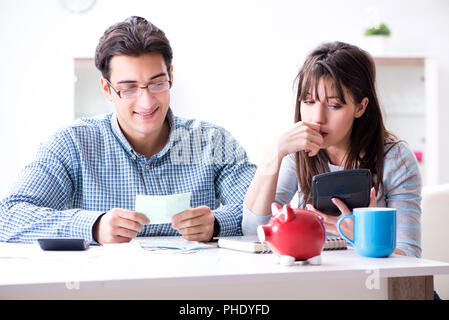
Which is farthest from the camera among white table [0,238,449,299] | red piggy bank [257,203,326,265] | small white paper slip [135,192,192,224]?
small white paper slip [135,192,192,224]

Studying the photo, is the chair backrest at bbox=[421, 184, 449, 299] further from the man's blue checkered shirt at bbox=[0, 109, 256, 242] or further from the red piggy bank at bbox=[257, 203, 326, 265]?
the red piggy bank at bbox=[257, 203, 326, 265]

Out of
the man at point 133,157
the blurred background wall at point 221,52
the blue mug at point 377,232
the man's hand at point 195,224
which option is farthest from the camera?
the blurred background wall at point 221,52

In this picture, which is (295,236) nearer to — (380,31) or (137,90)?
(137,90)

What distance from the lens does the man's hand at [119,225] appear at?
4.65 ft

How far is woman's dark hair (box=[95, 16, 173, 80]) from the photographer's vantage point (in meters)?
1.83

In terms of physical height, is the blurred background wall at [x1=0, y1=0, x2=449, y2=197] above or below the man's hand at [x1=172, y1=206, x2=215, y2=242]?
above

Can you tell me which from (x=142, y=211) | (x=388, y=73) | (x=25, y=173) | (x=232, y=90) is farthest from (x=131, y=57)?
(x=388, y=73)

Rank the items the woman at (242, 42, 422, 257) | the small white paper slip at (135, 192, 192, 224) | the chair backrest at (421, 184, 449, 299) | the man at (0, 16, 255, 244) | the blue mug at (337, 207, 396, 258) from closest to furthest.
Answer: the blue mug at (337, 207, 396, 258), the small white paper slip at (135, 192, 192, 224), the woman at (242, 42, 422, 257), the man at (0, 16, 255, 244), the chair backrest at (421, 184, 449, 299)

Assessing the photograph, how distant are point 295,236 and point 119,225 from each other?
0.51 metres

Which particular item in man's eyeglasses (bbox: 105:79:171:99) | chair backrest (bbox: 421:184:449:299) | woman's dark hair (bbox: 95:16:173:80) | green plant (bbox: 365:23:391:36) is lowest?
chair backrest (bbox: 421:184:449:299)

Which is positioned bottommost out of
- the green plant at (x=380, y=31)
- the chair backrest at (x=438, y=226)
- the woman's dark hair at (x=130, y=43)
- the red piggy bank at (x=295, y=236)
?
the chair backrest at (x=438, y=226)

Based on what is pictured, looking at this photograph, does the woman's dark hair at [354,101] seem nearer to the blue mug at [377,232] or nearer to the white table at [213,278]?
the blue mug at [377,232]

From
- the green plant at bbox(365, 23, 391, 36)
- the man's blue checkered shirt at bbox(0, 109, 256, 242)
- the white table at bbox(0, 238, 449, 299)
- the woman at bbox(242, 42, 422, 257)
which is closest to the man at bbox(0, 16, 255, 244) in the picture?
the man's blue checkered shirt at bbox(0, 109, 256, 242)

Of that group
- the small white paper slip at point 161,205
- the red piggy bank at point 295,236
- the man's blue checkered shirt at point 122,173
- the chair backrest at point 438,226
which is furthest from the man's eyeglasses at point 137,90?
the chair backrest at point 438,226
